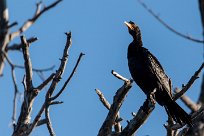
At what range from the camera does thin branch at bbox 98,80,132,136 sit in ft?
15.2

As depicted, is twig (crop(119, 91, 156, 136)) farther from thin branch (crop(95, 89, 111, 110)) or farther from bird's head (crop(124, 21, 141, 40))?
bird's head (crop(124, 21, 141, 40))

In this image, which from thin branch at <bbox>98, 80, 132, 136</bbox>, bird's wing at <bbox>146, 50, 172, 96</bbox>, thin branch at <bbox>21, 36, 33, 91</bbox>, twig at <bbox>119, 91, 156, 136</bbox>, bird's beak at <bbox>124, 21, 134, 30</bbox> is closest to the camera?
thin branch at <bbox>21, 36, 33, 91</bbox>

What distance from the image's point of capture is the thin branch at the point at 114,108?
464cm

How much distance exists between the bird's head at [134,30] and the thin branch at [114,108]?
3.08 meters

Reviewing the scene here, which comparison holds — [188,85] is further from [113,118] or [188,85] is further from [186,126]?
[113,118]

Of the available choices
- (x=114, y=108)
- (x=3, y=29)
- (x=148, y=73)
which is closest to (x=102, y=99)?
(x=114, y=108)

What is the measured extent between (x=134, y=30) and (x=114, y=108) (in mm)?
3416

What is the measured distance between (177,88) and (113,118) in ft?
6.12

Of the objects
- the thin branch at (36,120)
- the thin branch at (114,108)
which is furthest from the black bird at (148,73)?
the thin branch at (36,120)

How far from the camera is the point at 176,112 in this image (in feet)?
19.1

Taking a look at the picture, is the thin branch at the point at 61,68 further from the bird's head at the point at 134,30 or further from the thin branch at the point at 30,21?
the bird's head at the point at 134,30

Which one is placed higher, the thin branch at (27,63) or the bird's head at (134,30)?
the bird's head at (134,30)

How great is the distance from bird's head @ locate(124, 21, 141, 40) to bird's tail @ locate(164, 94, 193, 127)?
1.71 meters

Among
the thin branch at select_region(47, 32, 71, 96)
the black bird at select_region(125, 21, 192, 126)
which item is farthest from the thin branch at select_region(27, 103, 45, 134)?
the black bird at select_region(125, 21, 192, 126)
